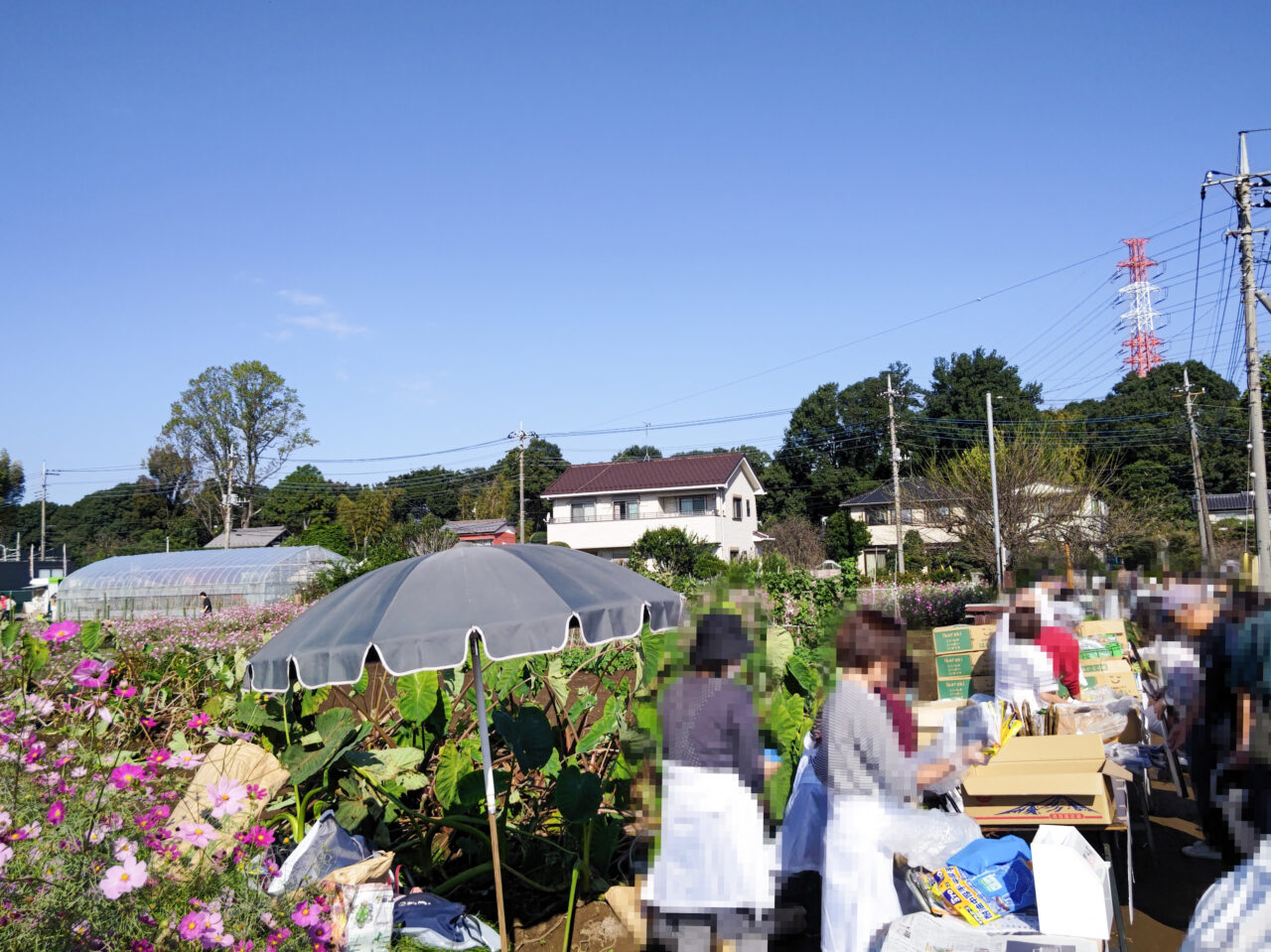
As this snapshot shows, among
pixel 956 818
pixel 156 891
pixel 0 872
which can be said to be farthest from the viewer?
pixel 956 818

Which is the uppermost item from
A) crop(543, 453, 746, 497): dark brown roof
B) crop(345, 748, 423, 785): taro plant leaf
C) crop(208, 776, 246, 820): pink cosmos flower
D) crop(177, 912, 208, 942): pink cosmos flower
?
crop(543, 453, 746, 497): dark brown roof

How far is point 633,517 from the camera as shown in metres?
42.1

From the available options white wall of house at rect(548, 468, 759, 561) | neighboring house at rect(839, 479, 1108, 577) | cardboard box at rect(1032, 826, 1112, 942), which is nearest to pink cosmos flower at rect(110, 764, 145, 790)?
cardboard box at rect(1032, 826, 1112, 942)

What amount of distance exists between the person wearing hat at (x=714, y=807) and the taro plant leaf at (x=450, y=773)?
1985mm

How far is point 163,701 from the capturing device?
6.86 m

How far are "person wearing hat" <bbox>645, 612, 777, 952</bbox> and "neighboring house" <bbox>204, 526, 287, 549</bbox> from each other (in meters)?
49.0

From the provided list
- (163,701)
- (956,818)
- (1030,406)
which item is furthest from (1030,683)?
(1030,406)

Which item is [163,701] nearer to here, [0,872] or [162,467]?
[0,872]

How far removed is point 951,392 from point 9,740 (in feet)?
214

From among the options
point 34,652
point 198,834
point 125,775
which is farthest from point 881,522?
point 125,775

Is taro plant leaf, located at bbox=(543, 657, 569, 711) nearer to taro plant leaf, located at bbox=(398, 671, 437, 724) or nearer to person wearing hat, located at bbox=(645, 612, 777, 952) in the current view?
taro plant leaf, located at bbox=(398, 671, 437, 724)

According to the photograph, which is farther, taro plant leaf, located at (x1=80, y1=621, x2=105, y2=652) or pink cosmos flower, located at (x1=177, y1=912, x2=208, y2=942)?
taro plant leaf, located at (x1=80, y1=621, x2=105, y2=652)

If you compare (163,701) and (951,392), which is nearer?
(163,701)

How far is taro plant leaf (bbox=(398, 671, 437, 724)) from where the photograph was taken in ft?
16.6
